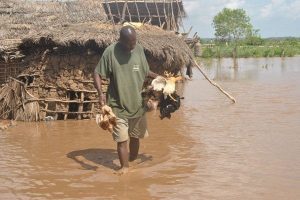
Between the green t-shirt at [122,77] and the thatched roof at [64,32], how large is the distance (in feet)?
15.2

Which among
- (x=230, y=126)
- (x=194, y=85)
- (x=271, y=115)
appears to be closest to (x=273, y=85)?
(x=194, y=85)

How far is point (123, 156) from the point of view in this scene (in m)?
5.50

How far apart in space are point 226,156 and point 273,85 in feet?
37.8

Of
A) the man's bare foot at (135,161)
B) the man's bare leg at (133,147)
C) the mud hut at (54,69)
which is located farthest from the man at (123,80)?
the mud hut at (54,69)

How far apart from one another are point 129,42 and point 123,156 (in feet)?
4.53

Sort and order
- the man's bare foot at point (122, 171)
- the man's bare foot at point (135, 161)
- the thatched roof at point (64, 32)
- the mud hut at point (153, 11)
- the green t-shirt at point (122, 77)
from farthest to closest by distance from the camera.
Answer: the mud hut at point (153, 11)
the thatched roof at point (64, 32)
the man's bare foot at point (135, 161)
the man's bare foot at point (122, 171)
the green t-shirt at point (122, 77)

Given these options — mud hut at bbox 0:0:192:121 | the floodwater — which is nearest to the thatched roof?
mud hut at bbox 0:0:192:121

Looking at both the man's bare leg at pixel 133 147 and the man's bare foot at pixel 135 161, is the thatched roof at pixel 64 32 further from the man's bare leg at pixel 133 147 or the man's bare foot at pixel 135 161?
the man's bare leg at pixel 133 147

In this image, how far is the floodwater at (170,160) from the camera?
5.04 meters

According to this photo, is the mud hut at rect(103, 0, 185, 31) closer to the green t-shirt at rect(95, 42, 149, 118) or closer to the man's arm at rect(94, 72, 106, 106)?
the green t-shirt at rect(95, 42, 149, 118)

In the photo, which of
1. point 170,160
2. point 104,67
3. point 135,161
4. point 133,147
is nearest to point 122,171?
point 133,147

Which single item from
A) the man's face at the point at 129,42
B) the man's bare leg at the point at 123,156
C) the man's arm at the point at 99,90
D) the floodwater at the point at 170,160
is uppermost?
the man's face at the point at 129,42

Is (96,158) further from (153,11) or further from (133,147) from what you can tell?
(153,11)

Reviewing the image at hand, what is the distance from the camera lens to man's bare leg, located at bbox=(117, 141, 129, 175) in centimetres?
545
